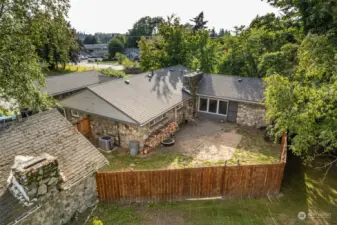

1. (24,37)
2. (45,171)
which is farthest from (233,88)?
(45,171)

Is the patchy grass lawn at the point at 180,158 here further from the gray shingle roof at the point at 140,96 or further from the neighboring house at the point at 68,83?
the neighboring house at the point at 68,83

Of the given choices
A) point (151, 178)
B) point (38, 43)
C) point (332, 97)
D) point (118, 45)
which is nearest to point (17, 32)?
point (38, 43)

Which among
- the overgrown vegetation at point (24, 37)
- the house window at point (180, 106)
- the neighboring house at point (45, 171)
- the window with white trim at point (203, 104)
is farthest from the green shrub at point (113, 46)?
the neighboring house at point (45, 171)

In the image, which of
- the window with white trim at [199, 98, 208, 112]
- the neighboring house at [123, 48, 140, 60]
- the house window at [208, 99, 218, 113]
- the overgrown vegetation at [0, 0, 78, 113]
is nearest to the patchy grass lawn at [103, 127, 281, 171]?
the house window at [208, 99, 218, 113]

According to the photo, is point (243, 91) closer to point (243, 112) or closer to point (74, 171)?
point (243, 112)

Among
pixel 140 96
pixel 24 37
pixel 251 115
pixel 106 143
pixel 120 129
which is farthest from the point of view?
pixel 251 115

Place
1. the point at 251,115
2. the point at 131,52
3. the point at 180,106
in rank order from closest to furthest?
the point at 251,115 → the point at 180,106 → the point at 131,52

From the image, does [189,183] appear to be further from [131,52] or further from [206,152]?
[131,52]
